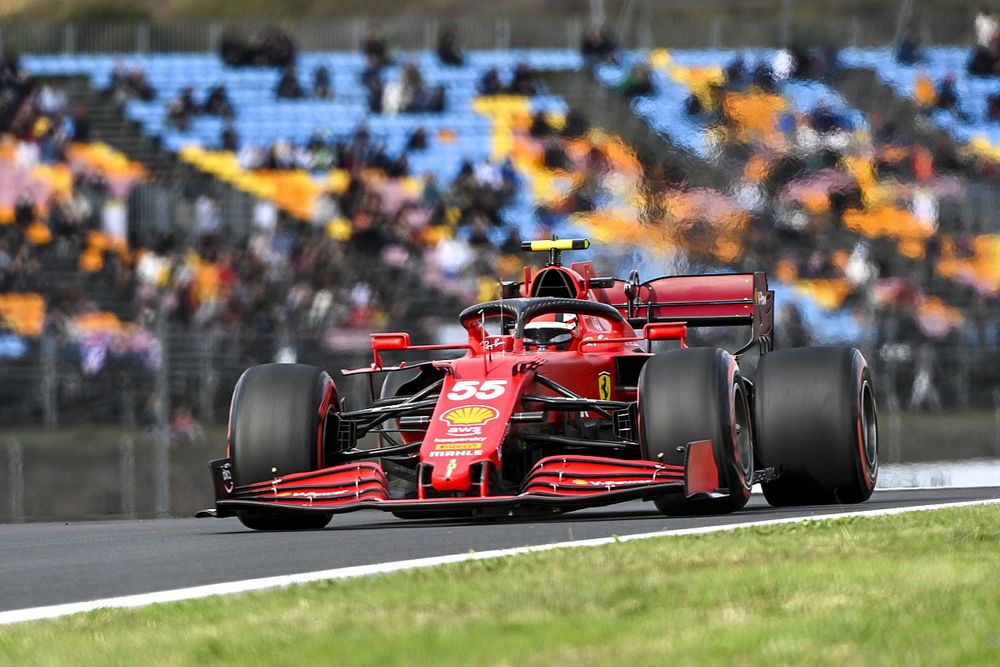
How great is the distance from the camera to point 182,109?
26016 mm

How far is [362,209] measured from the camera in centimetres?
2336

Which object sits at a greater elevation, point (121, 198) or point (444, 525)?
point (121, 198)

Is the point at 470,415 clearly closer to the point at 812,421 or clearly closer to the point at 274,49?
the point at 812,421

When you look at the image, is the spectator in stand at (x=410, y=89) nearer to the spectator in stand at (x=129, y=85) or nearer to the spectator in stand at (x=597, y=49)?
the spectator in stand at (x=597, y=49)

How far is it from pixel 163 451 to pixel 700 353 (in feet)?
25.6

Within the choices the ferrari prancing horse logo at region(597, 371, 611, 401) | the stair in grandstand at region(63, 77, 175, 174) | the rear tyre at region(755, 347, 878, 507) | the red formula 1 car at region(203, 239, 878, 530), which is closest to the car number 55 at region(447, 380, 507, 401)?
the red formula 1 car at region(203, 239, 878, 530)

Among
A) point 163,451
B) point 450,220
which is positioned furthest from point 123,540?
point 450,220

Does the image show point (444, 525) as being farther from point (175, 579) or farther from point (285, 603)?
point (285, 603)

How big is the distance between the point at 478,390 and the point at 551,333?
143cm

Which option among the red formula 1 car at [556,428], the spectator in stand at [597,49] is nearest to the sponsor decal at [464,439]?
the red formula 1 car at [556,428]

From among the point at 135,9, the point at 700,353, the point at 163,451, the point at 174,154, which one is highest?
the point at 135,9

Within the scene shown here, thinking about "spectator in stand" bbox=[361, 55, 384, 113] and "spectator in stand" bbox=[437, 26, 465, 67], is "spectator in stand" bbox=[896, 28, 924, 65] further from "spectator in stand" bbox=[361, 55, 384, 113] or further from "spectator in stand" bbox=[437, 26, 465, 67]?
"spectator in stand" bbox=[361, 55, 384, 113]

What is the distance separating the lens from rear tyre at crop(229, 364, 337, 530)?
1038cm

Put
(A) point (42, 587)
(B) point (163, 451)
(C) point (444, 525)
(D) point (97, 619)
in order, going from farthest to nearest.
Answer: (B) point (163, 451) → (C) point (444, 525) → (A) point (42, 587) → (D) point (97, 619)
